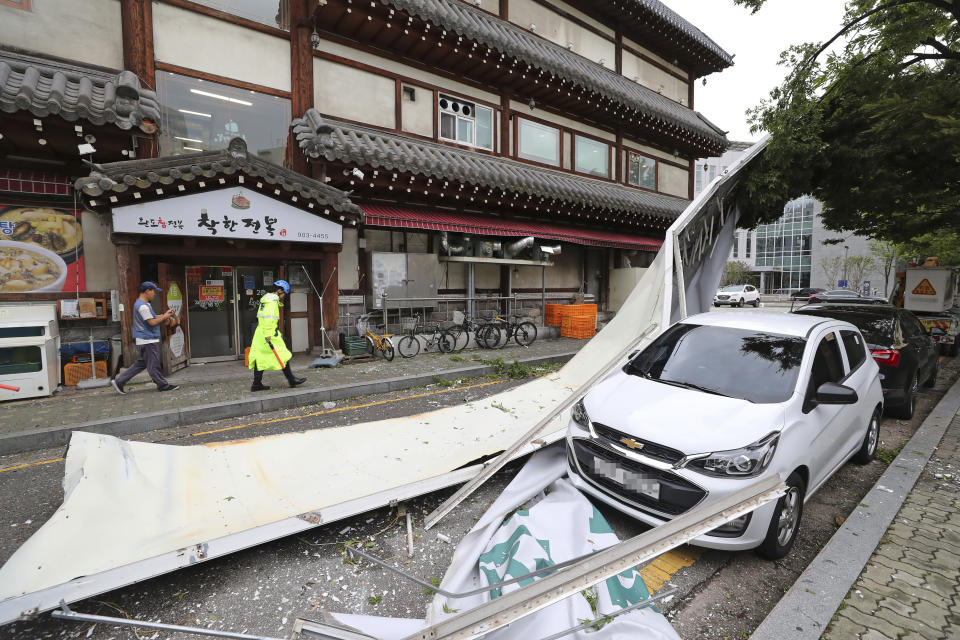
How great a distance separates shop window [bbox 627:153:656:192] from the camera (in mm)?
16359

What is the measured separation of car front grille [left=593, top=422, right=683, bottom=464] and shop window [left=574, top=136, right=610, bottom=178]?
13.1 meters

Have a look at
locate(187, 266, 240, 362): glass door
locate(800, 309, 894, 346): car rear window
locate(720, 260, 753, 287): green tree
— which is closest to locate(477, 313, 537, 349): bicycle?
locate(187, 266, 240, 362): glass door

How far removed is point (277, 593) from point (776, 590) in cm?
329

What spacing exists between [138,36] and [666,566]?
1137cm

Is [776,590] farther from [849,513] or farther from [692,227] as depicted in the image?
[692,227]

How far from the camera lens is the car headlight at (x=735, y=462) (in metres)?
2.81

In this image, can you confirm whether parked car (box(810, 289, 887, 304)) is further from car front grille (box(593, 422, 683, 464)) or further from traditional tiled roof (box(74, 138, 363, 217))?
traditional tiled roof (box(74, 138, 363, 217))

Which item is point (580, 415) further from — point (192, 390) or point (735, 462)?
point (192, 390)

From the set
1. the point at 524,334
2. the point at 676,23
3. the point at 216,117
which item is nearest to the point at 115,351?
the point at 216,117

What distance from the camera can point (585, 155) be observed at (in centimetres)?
1485

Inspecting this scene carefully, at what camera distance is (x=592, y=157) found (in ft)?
49.5

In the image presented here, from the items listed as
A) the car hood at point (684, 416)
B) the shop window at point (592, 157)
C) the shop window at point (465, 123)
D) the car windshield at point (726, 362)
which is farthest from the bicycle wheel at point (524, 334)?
the car hood at point (684, 416)

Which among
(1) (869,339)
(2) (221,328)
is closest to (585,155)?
(1) (869,339)

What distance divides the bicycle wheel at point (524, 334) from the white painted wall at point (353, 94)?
6354 mm
